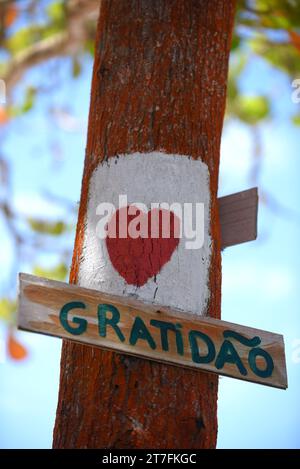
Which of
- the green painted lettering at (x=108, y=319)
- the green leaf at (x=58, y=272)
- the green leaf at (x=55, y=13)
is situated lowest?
the green painted lettering at (x=108, y=319)

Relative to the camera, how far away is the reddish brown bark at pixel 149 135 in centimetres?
188

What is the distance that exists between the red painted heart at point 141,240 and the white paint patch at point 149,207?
20mm

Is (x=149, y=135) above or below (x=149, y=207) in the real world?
above

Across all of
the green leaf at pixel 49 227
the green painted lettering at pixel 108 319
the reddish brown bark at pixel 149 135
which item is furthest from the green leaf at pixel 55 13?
the green painted lettering at pixel 108 319

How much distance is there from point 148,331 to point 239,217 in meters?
0.56

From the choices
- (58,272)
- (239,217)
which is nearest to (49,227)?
(58,272)

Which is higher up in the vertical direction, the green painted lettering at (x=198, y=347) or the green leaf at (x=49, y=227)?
the green leaf at (x=49, y=227)

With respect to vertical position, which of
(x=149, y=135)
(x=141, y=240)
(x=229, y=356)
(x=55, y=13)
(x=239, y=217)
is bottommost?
(x=229, y=356)

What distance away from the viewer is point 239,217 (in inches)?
91.8

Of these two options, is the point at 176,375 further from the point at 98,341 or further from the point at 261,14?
the point at 261,14

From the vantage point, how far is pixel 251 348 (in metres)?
A: 2.04

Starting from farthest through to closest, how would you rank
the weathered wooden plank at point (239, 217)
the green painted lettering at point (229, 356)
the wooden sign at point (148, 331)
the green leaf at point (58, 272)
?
the green leaf at point (58, 272)
the weathered wooden plank at point (239, 217)
the green painted lettering at point (229, 356)
the wooden sign at point (148, 331)

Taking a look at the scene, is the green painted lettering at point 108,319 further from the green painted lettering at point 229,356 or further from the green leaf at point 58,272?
the green leaf at point 58,272

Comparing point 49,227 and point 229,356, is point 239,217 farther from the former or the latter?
point 49,227
